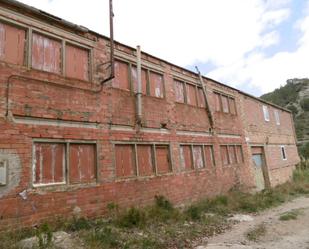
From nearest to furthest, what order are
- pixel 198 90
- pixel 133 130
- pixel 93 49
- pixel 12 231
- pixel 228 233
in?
pixel 12 231 → pixel 228 233 → pixel 93 49 → pixel 133 130 → pixel 198 90

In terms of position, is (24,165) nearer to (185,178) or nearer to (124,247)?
(124,247)

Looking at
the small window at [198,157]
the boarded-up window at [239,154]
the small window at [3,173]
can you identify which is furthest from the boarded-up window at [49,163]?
the boarded-up window at [239,154]

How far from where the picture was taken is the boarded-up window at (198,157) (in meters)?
11.6

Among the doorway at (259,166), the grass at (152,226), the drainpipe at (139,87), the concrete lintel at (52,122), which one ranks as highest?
the drainpipe at (139,87)

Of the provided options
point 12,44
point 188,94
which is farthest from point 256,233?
point 12,44

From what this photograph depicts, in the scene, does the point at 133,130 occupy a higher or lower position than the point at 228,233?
higher

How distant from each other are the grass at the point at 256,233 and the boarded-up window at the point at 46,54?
23.3 feet

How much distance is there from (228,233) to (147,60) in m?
6.95

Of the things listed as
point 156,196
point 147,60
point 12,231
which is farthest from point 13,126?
point 147,60

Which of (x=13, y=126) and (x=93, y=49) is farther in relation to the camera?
(x=93, y=49)

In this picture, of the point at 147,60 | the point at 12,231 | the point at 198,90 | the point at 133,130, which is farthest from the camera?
the point at 198,90

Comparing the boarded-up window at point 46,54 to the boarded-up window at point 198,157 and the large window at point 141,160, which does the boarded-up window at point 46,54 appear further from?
the boarded-up window at point 198,157

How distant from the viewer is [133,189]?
8.37 meters

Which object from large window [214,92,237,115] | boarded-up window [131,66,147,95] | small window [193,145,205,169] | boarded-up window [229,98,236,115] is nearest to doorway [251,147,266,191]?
boarded-up window [229,98,236,115]
